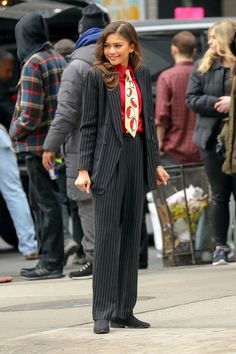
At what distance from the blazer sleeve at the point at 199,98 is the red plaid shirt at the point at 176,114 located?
4.09 ft

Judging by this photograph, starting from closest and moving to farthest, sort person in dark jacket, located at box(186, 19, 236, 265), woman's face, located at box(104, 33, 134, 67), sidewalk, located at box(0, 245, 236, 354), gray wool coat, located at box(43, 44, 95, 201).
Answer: sidewalk, located at box(0, 245, 236, 354), woman's face, located at box(104, 33, 134, 67), gray wool coat, located at box(43, 44, 95, 201), person in dark jacket, located at box(186, 19, 236, 265)

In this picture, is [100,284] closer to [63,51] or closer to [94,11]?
[94,11]

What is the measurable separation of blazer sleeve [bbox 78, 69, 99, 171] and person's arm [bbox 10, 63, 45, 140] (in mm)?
3031

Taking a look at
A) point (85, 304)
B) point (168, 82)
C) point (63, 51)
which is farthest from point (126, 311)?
point (63, 51)

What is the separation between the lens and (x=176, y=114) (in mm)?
12609

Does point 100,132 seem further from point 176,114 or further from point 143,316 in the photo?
point 176,114

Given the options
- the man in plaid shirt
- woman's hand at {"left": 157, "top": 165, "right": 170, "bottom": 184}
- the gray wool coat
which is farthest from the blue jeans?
woman's hand at {"left": 157, "top": 165, "right": 170, "bottom": 184}

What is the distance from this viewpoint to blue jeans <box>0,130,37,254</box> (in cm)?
1283

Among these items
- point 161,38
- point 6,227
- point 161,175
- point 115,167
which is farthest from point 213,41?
point 6,227

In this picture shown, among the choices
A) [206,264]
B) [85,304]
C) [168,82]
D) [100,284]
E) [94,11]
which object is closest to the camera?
[100,284]

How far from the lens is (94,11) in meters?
10.6

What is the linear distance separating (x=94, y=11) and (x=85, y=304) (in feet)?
8.84

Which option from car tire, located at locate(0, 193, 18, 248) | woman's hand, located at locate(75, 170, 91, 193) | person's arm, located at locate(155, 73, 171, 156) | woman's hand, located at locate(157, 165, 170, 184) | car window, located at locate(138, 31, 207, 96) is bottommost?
car tire, located at locate(0, 193, 18, 248)

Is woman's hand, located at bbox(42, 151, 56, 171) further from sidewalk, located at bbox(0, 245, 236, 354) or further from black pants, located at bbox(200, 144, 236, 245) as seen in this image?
black pants, located at bbox(200, 144, 236, 245)
